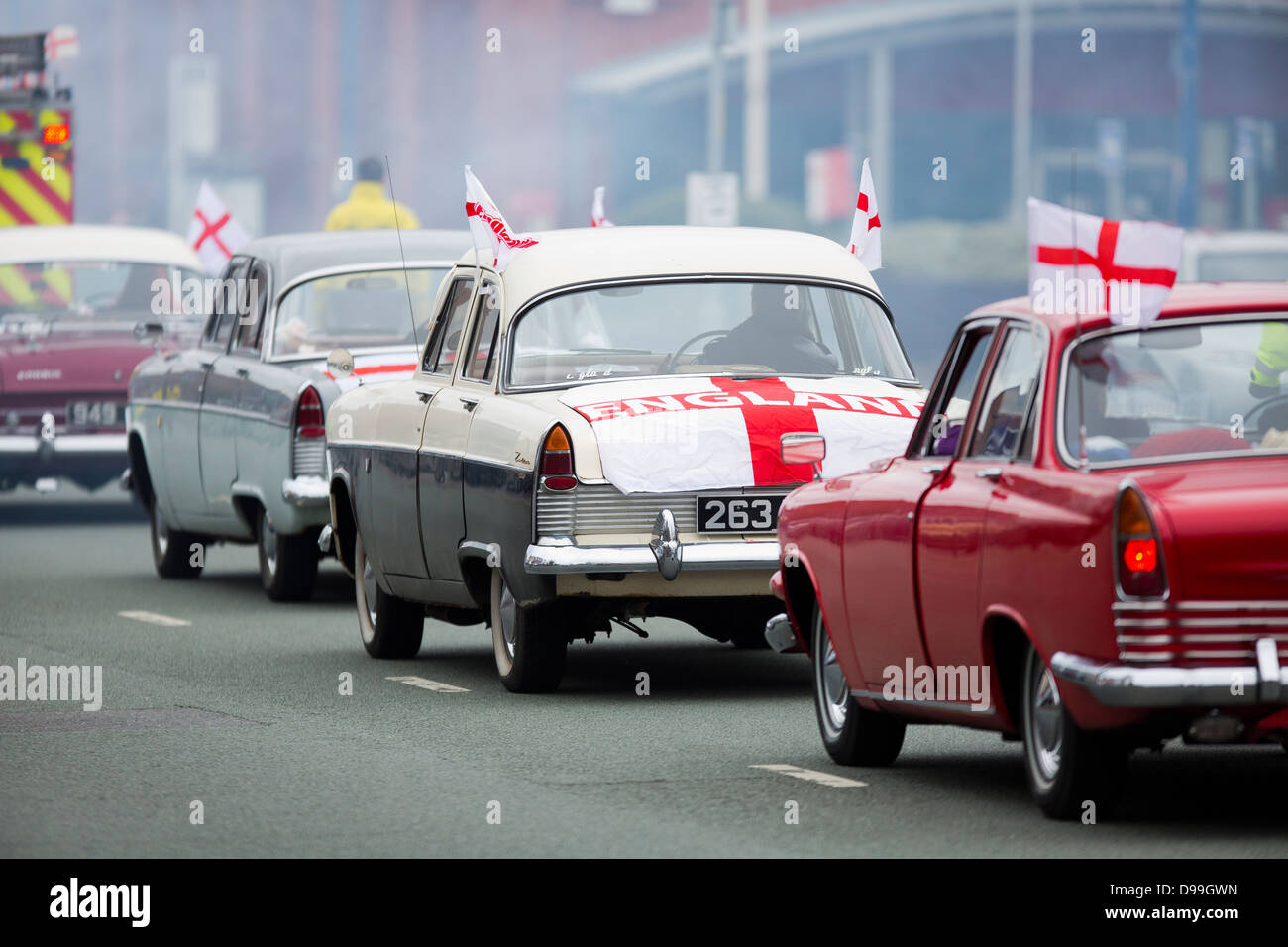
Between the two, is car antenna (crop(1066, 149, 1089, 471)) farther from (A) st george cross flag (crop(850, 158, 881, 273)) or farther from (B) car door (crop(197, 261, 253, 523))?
(B) car door (crop(197, 261, 253, 523))

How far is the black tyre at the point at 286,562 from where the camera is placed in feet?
51.9

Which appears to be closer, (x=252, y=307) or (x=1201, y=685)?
(x=1201, y=685)

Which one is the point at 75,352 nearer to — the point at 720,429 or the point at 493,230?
the point at 493,230

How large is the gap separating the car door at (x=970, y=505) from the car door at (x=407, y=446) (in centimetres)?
393

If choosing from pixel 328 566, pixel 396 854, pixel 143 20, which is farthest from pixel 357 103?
pixel 396 854

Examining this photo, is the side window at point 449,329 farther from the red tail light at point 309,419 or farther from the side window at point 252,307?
the side window at point 252,307

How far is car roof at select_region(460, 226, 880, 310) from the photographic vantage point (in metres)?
12.1

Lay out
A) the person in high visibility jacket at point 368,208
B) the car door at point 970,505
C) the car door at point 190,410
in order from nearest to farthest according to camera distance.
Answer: the car door at point 970,505 < the car door at point 190,410 < the person in high visibility jacket at point 368,208

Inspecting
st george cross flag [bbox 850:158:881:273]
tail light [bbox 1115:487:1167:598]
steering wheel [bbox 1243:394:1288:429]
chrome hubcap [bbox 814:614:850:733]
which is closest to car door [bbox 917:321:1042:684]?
steering wheel [bbox 1243:394:1288:429]

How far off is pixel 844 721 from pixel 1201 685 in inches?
93.1

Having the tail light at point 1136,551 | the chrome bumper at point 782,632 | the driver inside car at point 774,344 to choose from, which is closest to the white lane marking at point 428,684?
the driver inside car at point 774,344

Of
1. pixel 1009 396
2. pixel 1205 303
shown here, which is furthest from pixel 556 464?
pixel 1205 303

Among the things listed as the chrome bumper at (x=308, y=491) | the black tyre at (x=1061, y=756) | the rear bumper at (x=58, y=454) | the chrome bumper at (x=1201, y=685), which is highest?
the chrome bumper at (x=1201, y=685)

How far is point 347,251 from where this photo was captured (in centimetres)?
1659
